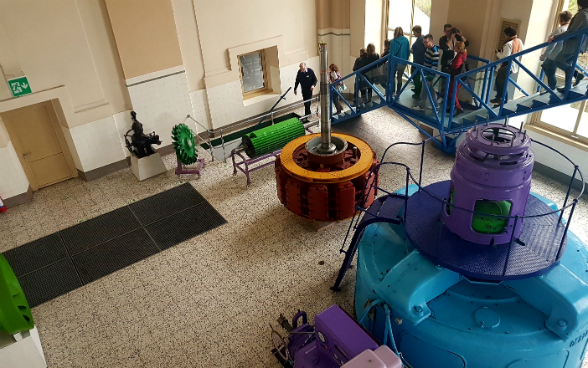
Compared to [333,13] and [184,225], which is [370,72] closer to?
[333,13]

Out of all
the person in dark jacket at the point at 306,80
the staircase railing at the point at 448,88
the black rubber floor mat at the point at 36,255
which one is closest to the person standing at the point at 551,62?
the staircase railing at the point at 448,88

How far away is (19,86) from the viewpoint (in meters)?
9.66

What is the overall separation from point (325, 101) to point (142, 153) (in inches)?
198

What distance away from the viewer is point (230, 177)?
10969 mm

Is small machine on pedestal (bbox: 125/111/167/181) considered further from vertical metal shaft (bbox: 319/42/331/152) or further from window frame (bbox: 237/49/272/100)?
vertical metal shaft (bbox: 319/42/331/152)

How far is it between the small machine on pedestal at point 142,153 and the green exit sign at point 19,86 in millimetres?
2204

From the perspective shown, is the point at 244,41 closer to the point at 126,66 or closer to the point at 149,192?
the point at 126,66

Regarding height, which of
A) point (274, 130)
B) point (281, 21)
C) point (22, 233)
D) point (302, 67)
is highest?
point (281, 21)

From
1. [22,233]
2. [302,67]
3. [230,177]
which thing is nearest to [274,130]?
[230,177]

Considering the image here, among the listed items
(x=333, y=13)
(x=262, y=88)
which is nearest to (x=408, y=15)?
(x=333, y=13)

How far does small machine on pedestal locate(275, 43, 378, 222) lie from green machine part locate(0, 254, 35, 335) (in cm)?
452

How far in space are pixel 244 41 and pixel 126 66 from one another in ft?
10.4

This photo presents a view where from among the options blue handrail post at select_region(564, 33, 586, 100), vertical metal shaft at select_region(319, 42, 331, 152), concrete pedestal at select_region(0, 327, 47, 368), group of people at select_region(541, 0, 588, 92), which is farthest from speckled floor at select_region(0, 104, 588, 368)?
group of people at select_region(541, 0, 588, 92)

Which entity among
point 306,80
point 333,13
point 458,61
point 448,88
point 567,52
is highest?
point 567,52
